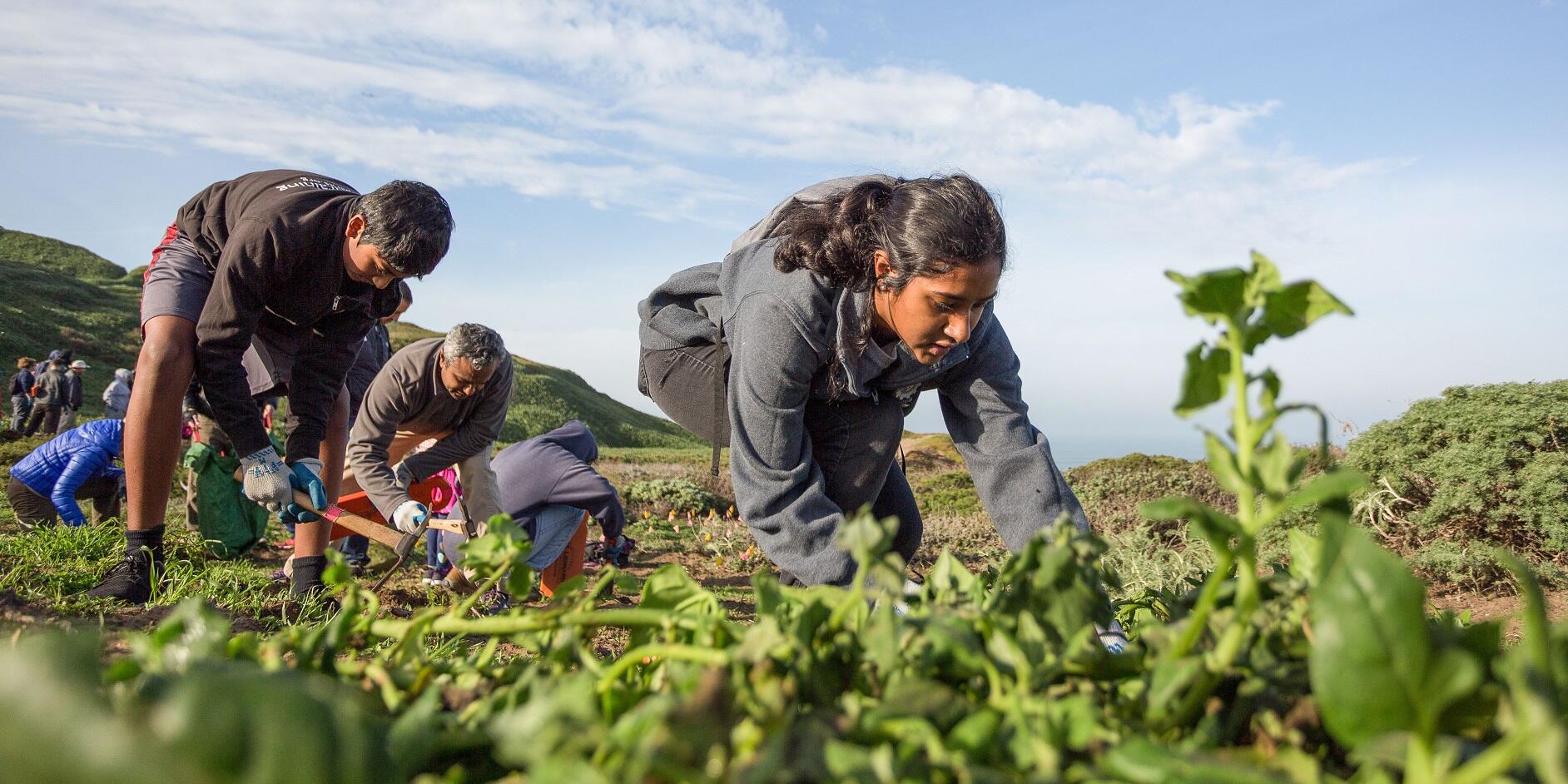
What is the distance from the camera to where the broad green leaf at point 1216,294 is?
0.63m

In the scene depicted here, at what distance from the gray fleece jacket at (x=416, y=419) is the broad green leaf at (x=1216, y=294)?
533cm

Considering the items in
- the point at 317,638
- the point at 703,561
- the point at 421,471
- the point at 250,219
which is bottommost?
the point at 703,561

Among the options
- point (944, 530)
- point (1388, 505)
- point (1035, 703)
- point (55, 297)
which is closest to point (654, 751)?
point (1035, 703)

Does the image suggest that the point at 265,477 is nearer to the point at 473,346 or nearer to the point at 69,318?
the point at 473,346

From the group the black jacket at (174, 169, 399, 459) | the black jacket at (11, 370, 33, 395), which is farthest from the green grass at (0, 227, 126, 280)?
the black jacket at (174, 169, 399, 459)

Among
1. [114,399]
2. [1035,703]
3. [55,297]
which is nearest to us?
[1035,703]

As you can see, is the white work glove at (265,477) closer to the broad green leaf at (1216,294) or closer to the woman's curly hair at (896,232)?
the woman's curly hair at (896,232)

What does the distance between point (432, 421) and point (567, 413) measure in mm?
20211

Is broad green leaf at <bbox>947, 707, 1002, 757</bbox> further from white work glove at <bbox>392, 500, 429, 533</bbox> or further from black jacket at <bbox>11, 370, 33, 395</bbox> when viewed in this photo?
black jacket at <bbox>11, 370, 33, 395</bbox>

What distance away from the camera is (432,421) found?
5922 millimetres

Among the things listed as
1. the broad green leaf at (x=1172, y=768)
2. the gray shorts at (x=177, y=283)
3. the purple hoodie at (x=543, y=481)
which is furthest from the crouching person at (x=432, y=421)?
the broad green leaf at (x=1172, y=768)

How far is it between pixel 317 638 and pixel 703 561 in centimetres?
729

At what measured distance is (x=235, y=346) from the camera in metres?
3.57

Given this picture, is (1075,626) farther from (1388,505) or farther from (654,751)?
(1388,505)
